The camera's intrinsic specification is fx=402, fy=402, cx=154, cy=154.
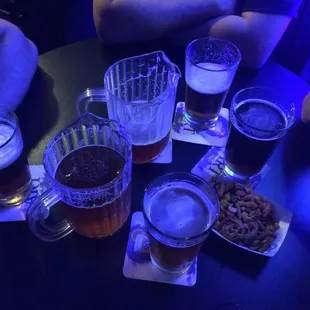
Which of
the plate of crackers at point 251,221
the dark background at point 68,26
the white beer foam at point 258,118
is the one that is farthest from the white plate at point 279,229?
the dark background at point 68,26

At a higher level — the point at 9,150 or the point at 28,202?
the point at 9,150

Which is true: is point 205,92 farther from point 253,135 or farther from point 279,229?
point 279,229

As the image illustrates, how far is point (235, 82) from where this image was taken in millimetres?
894

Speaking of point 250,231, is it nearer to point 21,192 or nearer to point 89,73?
point 21,192

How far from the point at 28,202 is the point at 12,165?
8 cm

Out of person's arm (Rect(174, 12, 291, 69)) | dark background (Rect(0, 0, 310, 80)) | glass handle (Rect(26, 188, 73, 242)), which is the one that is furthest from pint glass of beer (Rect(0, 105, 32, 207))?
dark background (Rect(0, 0, 310, 80))

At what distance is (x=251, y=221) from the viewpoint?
63 centimetres

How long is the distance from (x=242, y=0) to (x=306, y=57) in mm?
527

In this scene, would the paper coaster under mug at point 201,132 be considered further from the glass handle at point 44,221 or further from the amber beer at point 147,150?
the glass handle at point 44,221

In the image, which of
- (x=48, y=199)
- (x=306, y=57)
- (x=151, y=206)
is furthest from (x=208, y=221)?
(x=306, y=57)

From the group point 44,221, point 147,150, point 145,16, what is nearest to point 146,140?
point 147,150

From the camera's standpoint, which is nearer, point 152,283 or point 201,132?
point 152,283

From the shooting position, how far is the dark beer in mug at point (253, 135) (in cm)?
66

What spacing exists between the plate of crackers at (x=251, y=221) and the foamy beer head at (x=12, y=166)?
12.5 inches
